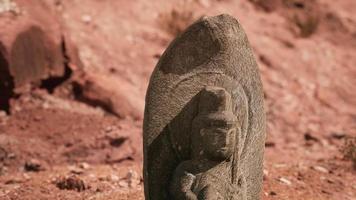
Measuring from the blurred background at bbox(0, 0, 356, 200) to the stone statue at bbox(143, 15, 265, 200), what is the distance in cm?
154

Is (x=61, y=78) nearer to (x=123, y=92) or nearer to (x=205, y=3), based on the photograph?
(x=123, y=92)

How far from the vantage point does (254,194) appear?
13.8ft

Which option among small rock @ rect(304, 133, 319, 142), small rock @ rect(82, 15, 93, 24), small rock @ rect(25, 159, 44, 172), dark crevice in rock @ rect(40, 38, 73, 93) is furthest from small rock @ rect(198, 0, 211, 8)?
small rock @ rect(25, 159, 44, 172)

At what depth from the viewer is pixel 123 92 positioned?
7.53 m

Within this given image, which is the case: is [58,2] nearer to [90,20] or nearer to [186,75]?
[90,20]

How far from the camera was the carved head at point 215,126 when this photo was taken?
3.73 metres

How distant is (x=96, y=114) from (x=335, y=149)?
2.45m

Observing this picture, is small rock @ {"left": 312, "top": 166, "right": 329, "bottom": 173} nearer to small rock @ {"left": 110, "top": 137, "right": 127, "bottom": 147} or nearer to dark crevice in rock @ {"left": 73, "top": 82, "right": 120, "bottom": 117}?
small rock @ {"left": 110, "top": 137, "right": 127, "bottom": 147}

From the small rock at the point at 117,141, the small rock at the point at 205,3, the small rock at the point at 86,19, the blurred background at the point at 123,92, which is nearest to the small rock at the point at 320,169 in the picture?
the blurred background at the point at 123,92

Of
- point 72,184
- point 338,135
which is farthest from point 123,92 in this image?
point 338,135

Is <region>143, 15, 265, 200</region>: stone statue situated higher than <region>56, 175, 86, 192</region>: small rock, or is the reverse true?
<region>143, 15, 265, 200</region>: stone statue

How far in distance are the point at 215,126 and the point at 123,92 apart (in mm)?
3877

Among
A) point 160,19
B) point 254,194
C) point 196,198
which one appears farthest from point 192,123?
point 160,19

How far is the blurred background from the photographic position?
6.14 metres
